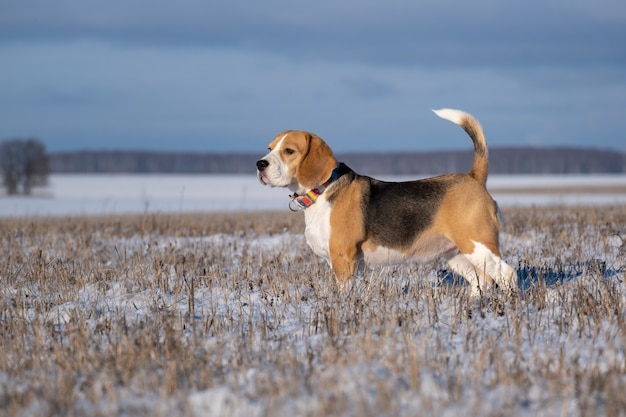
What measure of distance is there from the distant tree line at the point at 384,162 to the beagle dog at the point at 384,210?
113083 millimetres

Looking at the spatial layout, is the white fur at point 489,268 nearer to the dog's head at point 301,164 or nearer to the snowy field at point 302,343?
the snowy field at point 302,343

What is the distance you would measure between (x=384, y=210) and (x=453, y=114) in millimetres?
1235

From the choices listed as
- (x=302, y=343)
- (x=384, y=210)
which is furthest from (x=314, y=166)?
(x=302, y=343)

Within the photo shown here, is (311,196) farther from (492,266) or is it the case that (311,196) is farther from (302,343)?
(302,343)

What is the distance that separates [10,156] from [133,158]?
6999 cm

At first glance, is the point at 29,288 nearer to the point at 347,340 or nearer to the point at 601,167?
the point at 347,340

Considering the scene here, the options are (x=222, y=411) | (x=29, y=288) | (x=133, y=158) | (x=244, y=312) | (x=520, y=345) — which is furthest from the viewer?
(x=133, y=158)

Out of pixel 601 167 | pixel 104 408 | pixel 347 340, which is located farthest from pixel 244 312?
pixel 601 167

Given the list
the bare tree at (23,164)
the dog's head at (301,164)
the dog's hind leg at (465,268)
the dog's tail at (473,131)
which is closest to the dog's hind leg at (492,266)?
the dog's hind leg at (465,268)

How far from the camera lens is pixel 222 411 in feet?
11.5

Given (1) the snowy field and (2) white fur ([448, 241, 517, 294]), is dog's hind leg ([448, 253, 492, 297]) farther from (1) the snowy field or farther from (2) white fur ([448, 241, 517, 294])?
(1) the snowy field

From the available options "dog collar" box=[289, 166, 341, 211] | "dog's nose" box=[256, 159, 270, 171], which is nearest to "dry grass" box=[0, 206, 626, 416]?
"dog collar" box=[289, 166, 341, 211]

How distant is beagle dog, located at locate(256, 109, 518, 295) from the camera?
6844 millimetres

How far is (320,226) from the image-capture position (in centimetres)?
694
